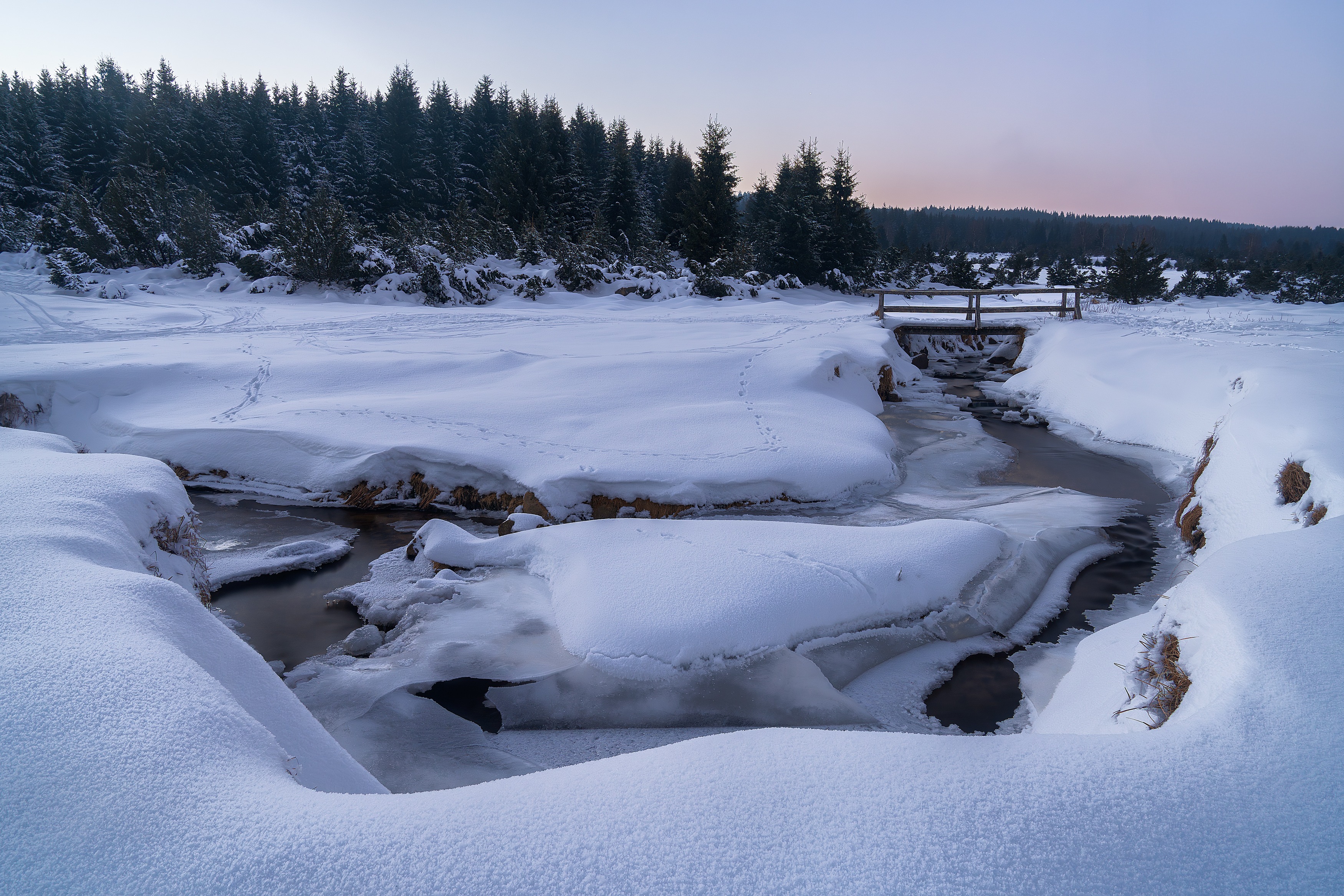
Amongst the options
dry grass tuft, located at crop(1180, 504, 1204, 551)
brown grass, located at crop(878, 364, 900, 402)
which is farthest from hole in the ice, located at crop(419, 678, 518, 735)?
brown grass, located at crop(878, 364, 900, 402)

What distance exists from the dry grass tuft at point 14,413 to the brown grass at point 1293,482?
1325 cm

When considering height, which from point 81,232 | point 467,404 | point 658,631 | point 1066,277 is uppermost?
point 1066,277

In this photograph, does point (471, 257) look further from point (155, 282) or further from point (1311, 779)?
point (1311, 779)

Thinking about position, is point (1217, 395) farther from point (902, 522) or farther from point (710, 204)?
point (710, 204)

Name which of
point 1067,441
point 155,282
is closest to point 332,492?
point 1067,441

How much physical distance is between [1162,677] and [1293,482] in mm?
3789

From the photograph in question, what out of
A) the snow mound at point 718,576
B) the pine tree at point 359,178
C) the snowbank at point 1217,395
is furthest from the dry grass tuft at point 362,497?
the pine tree at point 359,178

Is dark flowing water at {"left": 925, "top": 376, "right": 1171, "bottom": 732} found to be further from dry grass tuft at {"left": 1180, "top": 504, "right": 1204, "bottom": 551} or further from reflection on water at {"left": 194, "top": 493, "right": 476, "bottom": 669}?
reflection on water at {"left": 194, "top": 493, "right": 476, "bottom": 669}

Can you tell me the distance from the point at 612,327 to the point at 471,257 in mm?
8714

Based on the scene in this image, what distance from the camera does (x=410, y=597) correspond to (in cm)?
501

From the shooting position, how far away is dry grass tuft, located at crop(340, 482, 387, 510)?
7.27 meters

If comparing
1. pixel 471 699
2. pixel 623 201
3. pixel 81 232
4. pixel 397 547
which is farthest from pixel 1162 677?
pixel 623 201

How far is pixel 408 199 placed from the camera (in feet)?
114

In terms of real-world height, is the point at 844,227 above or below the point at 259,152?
below
